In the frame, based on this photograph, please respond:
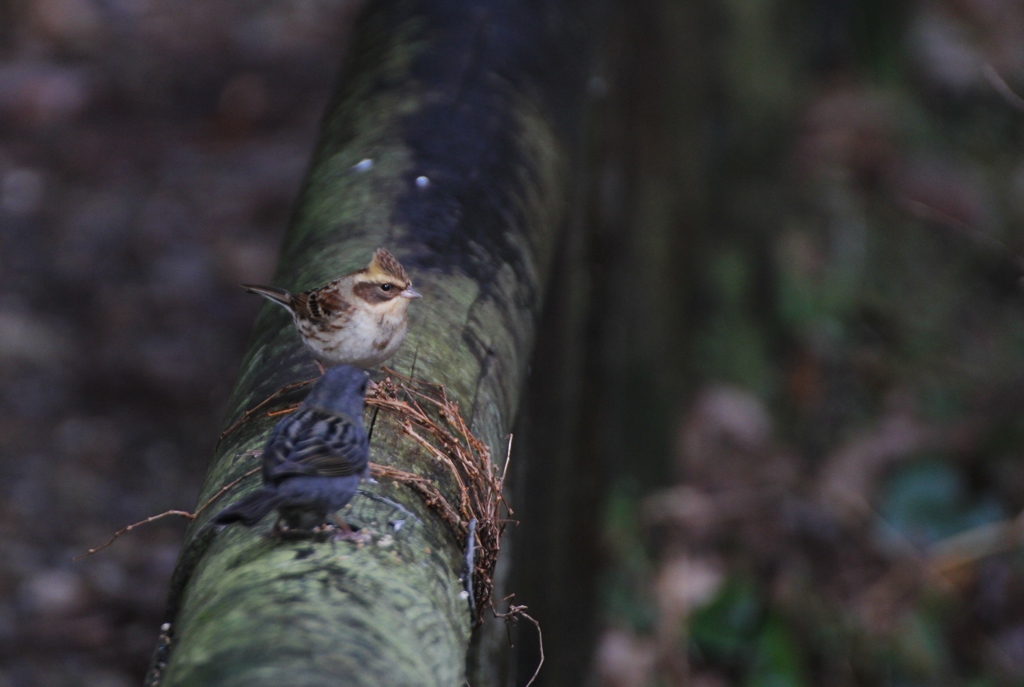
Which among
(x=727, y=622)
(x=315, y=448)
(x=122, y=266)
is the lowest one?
(x=315, y=448)

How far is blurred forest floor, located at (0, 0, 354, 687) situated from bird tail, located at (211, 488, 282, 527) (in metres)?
2.81

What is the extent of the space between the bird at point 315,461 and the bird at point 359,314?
1.13ft

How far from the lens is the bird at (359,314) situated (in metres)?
2.74

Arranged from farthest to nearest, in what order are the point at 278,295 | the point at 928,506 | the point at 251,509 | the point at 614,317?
the point at 928,506 → the point at 614,317 → the point at 278,295 → the point at 251,509

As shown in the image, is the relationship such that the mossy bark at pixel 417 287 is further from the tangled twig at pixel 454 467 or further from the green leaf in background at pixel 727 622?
the green leaf in background at pixel 727 622

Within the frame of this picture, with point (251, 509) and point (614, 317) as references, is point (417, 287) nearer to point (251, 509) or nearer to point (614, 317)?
point (251, 509)

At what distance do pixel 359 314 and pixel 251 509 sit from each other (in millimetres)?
877

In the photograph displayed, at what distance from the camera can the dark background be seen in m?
5.48

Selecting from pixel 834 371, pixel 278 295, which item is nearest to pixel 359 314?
pixel 278 295

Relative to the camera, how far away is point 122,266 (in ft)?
21.6

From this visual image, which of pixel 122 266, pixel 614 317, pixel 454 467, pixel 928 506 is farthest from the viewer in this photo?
pixel 122 266

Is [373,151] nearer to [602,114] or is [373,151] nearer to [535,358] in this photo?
[535,358]

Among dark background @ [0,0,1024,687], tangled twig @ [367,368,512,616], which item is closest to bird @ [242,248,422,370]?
tangled twig @ [367,368,512,616]

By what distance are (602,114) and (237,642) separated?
3.82 m
